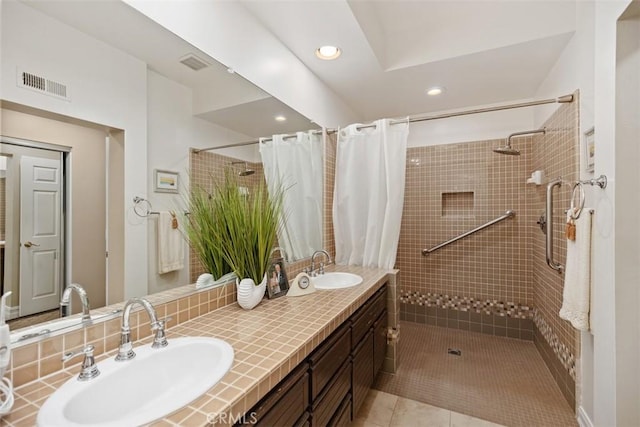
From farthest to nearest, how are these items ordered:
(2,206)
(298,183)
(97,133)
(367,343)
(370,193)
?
(370,193) < (298,183) < (367,343) < (97,133) < (2,206)

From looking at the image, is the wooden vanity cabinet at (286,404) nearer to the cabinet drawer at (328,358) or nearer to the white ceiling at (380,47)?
the cabinet drawer at (328,358)

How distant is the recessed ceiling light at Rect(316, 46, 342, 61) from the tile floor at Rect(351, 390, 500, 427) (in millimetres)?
2472

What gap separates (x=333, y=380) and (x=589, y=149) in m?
1.85

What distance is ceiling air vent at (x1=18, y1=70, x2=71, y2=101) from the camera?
81 cm

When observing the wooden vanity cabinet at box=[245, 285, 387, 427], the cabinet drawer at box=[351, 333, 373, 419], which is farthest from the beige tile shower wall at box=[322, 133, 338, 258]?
the cabinet drawer at box=[351, 333, 373, 419]

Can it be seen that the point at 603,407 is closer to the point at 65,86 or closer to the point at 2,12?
the point at 65,86

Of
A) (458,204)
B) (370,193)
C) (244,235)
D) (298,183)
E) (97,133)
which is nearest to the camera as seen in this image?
(97,133)

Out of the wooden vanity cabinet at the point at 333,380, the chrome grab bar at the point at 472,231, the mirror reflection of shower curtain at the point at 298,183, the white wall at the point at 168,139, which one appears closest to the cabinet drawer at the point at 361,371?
the wooden vanity cabinet at the point at 333,380

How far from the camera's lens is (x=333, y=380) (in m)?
1.29

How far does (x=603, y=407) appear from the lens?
1.30 m

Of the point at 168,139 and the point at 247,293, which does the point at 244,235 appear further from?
the point at 168,139

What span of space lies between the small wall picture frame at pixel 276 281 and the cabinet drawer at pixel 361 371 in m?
0.53

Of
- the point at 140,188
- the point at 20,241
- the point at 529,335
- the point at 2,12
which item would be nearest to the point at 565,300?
the point at 529,335

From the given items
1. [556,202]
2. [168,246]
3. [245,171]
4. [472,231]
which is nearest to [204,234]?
[168,246]
